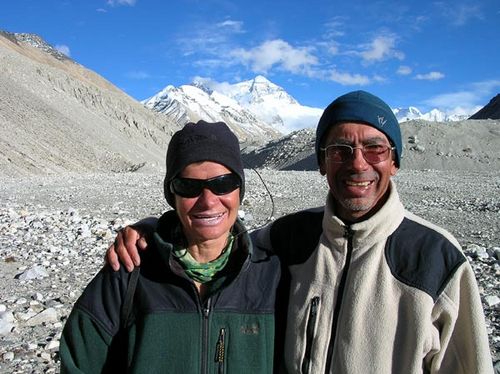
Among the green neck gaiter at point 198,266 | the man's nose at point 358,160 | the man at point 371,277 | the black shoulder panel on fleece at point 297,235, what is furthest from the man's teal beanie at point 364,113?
the green neck gaiter at point 198,266

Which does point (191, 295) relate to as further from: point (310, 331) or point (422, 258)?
point (422, 258)

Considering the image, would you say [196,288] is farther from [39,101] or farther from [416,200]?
[39,101]

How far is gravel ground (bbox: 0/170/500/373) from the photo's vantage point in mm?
5617

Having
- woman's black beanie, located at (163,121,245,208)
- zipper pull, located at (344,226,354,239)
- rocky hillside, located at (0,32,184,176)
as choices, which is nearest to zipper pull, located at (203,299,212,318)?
woman's black beanie, located at (163,121,245,208)

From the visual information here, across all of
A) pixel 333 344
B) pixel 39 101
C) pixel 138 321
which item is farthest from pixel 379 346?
pixel 39 101

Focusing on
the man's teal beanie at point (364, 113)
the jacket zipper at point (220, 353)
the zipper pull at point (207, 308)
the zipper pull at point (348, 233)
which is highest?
the man's teal beanie at point (364, 113)

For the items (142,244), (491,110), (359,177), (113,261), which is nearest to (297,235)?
(359,177)

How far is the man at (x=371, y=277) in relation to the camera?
242 centimetres

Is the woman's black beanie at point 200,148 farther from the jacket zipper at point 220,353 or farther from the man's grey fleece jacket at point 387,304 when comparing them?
the jacket zipper at point 220,353

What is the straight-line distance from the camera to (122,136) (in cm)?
7138

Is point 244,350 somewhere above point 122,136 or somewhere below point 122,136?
below

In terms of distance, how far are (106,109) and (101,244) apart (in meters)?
73.9

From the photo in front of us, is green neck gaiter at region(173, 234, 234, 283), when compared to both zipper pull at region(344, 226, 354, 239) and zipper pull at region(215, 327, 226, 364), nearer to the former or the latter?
zipper pull at region(215, 327, 226, 364)

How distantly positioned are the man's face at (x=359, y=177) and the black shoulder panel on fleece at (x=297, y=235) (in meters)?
0.22
